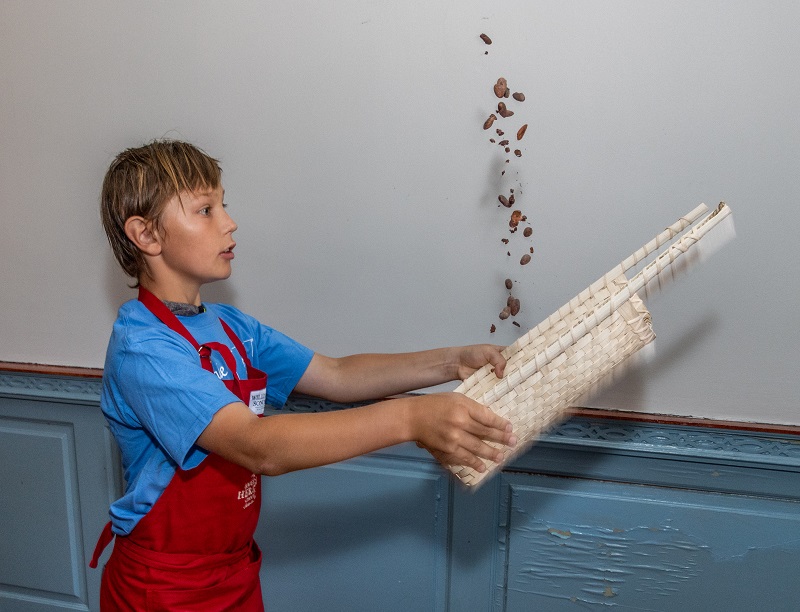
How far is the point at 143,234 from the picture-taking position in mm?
1065

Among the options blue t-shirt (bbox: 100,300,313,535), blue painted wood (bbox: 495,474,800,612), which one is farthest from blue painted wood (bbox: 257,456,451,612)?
blue t-shirt (bbox: 100,300,313,535)

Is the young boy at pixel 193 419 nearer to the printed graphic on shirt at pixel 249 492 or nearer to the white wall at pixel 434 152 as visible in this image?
the printed graphic on shirt at pixel 249 492

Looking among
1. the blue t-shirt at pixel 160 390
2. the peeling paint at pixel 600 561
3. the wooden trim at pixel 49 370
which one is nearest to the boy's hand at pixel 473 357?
the blue t-shirt at pixel 160 390

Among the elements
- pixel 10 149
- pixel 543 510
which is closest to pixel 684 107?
pixel 543 510

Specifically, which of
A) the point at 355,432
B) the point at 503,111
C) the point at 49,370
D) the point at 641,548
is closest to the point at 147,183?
the point at 355,432

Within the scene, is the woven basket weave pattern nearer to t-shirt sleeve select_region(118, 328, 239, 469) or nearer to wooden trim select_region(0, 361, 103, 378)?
t-shirt sleeve select_region(118, 328, 239, 469)

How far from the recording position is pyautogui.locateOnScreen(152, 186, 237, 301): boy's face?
1.06 m

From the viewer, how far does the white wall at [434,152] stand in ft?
4.12

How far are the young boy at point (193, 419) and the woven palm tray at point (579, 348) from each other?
0.13 ft

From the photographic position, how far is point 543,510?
142 centimetres

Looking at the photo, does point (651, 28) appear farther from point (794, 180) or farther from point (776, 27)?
point (794, 180)

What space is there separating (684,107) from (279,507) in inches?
45.2

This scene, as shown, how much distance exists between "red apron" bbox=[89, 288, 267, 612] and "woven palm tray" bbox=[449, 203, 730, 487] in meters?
0.35

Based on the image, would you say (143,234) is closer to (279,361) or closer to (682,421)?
(279,361)
